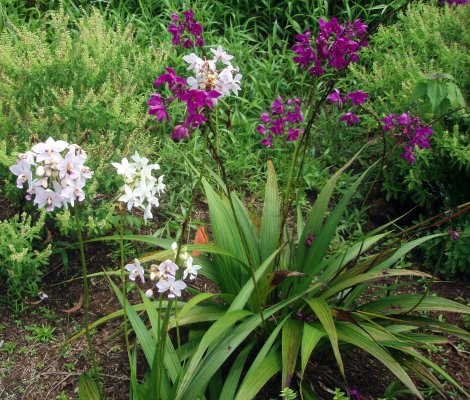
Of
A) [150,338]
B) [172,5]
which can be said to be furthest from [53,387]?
[172,5]

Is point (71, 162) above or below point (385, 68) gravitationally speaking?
above

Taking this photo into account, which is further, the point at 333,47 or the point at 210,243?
the point at 210,243

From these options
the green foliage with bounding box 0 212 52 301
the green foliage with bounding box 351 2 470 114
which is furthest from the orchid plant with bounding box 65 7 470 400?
the green foliage with bounding box 351 2 470 114

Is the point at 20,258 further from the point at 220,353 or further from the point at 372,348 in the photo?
the point at 372,348

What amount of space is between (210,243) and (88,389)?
4.16 feet

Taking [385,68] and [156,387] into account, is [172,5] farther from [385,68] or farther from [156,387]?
[156,387]

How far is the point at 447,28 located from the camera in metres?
4.18

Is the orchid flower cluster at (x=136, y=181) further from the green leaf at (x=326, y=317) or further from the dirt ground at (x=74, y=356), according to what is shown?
the dirt ground at (x=74, y=356)

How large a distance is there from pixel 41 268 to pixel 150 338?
1081mm

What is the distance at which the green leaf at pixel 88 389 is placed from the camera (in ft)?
7.36

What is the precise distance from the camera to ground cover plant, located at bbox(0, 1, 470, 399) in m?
2.26

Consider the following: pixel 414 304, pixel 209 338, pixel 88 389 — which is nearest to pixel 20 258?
pixel 88 389

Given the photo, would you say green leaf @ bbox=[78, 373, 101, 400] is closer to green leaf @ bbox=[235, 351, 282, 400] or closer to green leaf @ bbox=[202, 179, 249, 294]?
green leaf @ bbox=[235, 351, 282, 400]

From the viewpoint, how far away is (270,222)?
2873 mm
